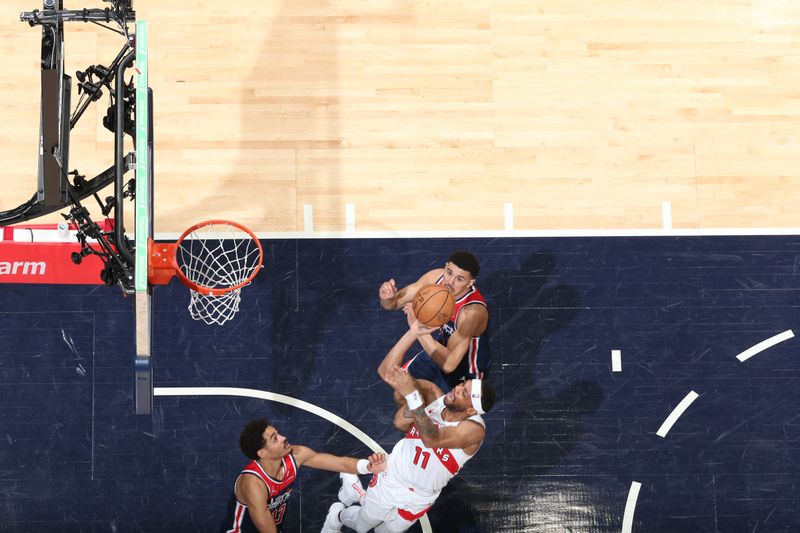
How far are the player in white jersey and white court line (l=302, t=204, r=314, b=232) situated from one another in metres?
1.49

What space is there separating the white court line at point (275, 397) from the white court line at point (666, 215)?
3.78m

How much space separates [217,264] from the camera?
29.8 feet

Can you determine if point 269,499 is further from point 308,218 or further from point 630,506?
point 630,506

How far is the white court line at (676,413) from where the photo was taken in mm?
9070

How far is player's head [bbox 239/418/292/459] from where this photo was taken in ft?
26.4

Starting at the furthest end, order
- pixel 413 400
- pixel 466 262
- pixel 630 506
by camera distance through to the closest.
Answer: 1. pixel 630 506
2. pixel 466 262
3. pixel 413 400

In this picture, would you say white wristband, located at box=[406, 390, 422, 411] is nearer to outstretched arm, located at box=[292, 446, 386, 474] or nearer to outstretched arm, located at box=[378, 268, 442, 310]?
outstretched arm, located at box=[292, 446, 386, 474]

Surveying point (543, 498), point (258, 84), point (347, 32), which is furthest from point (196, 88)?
point (543, 498)

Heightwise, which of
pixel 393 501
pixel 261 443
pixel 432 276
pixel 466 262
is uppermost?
pixel 466 262

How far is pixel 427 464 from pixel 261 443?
1.51 meters

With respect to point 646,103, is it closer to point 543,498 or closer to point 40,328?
point 543,498

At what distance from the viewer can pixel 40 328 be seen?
29.5ft

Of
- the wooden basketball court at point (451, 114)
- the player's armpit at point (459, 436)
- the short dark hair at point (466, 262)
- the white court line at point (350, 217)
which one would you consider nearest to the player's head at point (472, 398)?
the player's armpit at point (459, 436)

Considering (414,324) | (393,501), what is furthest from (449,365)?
(393,501)
